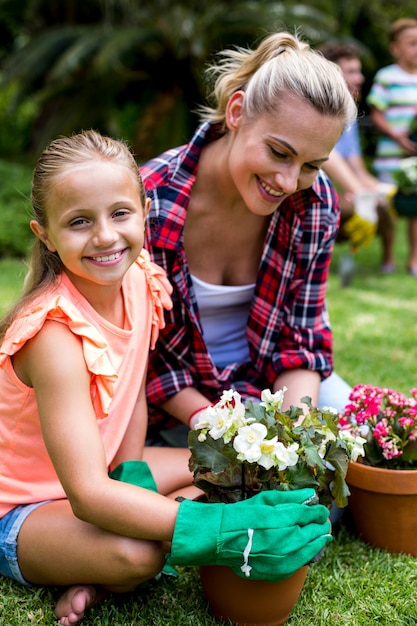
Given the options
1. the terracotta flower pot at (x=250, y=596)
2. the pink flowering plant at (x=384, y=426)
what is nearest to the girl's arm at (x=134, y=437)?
the terracotta flower pot at (x=250, y=596)

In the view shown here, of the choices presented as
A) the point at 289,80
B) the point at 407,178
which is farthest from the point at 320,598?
the point at 407,178

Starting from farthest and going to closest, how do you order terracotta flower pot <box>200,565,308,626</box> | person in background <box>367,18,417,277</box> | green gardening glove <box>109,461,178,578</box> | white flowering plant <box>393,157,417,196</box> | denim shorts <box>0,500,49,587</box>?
person in background <box>367,18,417,277</box>, white flowering plant <box>393,157,417,196</box>, green gardening glove <box>109,461,178,578</box>, denim shorts <box>0,500,49,587</box>, terracotta flower pot <box>200,565,308,626</box>

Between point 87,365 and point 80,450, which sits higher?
point 87,365

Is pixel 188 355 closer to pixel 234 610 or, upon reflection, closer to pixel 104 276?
pixel 104 276

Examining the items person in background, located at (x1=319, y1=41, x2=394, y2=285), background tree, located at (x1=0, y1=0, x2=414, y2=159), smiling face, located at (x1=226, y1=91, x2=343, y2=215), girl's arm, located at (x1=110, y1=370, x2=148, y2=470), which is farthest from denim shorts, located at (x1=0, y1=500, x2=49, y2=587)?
background tree, located at (x1=0, y1=0, x2=414, y2=159)

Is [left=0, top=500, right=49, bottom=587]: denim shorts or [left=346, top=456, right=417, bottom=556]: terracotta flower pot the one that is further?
[left=346, top=456, right=417, bottom=556]: terracotta flower pot

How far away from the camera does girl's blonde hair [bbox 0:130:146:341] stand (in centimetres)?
183

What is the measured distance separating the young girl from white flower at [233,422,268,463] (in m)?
0.11

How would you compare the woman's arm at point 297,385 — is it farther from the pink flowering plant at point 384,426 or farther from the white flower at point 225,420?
Answer: the white flower at point 225,420

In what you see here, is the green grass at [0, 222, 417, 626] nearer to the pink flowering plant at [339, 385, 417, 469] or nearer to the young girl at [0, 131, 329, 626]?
the young girl at [0, 131, 329, 626]

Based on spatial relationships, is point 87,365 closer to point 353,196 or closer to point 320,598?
point 320,598

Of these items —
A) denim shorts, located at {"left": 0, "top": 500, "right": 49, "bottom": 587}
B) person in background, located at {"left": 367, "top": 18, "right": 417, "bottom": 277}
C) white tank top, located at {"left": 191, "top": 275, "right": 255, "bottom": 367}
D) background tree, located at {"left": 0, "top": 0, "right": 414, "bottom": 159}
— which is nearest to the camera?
denim shorts, located at {"left": 0, "top": 500, "right": 49, "bottom": 587}

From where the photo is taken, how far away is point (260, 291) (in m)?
2.48

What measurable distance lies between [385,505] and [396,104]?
4.96 metres
